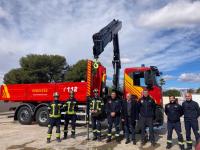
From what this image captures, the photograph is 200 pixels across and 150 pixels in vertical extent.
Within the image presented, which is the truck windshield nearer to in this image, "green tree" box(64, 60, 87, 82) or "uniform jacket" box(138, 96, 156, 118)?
"uniform jacket" box(138, 96, 156, 118)

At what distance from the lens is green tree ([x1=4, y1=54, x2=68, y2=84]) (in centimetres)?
4188

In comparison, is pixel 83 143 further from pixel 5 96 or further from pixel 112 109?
pixel 5 96

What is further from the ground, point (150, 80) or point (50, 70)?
point (50, 70)

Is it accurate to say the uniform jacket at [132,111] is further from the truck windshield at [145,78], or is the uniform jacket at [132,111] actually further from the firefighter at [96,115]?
the truck windshield at [145,78]

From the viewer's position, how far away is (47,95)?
1497cm

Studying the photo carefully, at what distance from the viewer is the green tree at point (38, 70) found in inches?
1649

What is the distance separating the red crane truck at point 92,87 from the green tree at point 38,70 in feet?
84.5

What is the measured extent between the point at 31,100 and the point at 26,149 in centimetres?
635

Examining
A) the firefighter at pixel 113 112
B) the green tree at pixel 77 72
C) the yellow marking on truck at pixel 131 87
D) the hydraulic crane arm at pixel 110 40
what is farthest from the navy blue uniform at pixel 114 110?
the green tree at pixel 77 72

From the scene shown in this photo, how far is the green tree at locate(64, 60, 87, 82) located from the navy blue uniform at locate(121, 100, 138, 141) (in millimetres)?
31764

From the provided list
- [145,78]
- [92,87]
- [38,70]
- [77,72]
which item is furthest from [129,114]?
[77,72]

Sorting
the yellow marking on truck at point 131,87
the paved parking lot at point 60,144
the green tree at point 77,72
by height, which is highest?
the green tree at point 77,72

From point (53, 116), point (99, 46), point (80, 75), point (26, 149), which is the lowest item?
point (26, 149)

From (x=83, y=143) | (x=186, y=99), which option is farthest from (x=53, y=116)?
(x=186, y=99)
